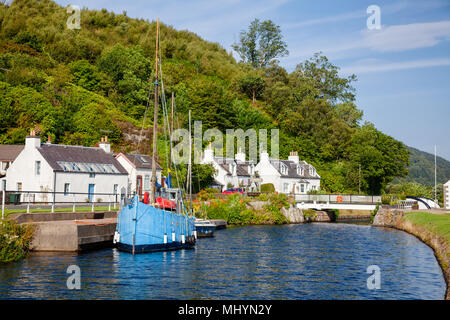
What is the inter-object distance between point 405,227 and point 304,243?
19.9 m

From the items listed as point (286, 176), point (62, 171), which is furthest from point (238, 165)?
point (62, 171)

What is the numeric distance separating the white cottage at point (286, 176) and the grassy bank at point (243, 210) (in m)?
15.0

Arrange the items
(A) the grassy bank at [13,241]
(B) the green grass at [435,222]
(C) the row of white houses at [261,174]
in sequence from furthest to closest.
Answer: (C) the row of white houses at [261,174]
(B) the green grass at [435,222]
(A) the grassy bank at [13,241]

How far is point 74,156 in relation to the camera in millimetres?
58156

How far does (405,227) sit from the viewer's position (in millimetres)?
59594

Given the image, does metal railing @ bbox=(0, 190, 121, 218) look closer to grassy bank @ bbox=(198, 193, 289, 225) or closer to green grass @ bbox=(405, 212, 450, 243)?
grassy bank @ bbox=(198, 193, 289, 225)

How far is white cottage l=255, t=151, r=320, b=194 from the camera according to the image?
89.2 metres

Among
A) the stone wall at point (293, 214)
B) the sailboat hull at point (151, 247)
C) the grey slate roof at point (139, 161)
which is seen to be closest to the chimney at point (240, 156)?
the stone wall at point (293, 214)

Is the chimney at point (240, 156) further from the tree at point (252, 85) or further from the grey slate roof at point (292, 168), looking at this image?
the tree at point (252, 85)

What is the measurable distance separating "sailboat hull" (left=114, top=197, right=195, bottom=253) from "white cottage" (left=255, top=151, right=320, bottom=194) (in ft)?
173

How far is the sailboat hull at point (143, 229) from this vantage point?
35188 mm

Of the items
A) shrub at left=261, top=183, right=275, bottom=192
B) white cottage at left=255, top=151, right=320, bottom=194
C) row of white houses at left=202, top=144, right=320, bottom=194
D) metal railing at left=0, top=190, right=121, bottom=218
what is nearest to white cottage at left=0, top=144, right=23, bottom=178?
metal railing at left=0, top=190, right=121, bottom=218
